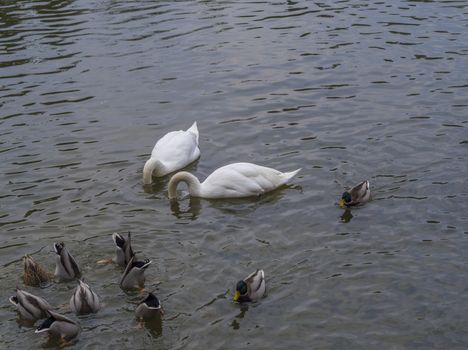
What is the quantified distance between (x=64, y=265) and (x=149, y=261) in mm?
1084

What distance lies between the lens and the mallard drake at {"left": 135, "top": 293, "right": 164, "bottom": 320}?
9.05 metres

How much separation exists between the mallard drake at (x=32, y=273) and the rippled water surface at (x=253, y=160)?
0.24 meters

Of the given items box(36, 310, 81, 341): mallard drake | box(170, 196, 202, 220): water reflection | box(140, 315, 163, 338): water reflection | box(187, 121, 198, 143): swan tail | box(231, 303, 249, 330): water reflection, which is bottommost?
box(170, 196, 202, 220): water reflection

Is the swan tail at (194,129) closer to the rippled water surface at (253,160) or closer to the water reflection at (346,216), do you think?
the rippled water surface at (253,160)

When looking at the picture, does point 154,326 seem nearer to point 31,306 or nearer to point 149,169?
point 31,306

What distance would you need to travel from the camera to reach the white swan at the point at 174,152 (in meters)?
13.7

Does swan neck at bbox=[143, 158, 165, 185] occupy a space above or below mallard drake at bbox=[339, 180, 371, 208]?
above

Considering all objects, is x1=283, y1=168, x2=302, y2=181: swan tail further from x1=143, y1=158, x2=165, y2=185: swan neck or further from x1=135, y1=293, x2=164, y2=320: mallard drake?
x1=135, y1=293, x2=164, y2=320: mallard drake

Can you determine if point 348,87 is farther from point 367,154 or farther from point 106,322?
point 106,322

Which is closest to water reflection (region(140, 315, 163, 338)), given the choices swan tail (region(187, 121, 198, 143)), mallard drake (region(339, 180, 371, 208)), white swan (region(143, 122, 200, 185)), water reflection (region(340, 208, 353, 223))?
water reflection (region(340, 208, 353, 223))

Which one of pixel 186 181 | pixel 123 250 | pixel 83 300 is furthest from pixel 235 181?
pixel 83 300

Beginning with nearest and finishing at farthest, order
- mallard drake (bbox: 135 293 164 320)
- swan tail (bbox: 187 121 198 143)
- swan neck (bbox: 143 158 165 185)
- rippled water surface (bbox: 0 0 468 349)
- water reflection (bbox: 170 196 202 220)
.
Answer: mallard drake (bbox: 135 293 164 320)
rippled water surface (bbox: 0 0 468 349)
water reflection (bbox: 170 196 202 220)
swan neck (bbox: 143 158 165 185)
swan tail (bbox: 187 121 198 143)

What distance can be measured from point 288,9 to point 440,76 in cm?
667

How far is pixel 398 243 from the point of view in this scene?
35.2ft
